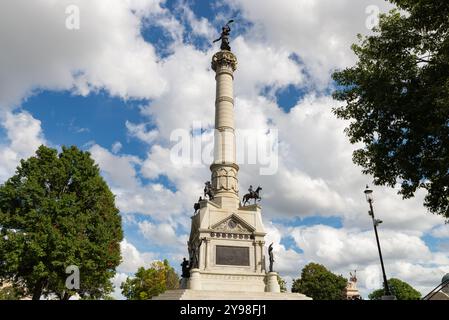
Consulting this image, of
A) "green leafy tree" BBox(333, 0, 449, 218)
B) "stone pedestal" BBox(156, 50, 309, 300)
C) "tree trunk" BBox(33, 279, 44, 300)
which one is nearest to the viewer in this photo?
"green leafy tree" BBox(333, 0, 449, 218)

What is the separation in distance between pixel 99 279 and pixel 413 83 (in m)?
25.4

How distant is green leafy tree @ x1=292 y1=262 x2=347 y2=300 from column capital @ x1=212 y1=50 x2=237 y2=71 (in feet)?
139

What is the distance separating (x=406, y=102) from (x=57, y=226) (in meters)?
23.3

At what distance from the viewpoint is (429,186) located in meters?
14.7

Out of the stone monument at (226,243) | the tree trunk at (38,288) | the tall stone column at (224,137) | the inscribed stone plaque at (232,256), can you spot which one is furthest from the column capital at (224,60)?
the tree trunk at (38,288)

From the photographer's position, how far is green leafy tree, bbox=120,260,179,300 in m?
51.6

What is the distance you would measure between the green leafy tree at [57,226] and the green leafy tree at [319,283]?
141 ft

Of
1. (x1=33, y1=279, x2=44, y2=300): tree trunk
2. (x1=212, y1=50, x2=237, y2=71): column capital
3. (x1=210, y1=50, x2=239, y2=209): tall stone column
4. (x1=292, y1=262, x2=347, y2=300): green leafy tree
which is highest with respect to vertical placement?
(x1=212, y1=50, x2=237, y2=71): column capital

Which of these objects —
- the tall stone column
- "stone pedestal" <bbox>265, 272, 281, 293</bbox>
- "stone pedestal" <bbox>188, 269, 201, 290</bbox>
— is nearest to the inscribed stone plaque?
"stone pedestal" <bbox>265, 272, 281, 293</bbox>

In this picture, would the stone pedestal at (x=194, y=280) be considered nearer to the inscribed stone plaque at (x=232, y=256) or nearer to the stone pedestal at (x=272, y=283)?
the inscribed stone plaque at (x=232, y=256)

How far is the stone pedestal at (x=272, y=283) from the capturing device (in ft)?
88.9

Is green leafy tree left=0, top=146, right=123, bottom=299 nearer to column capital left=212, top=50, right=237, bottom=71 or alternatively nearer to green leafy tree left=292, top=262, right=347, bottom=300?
column capital left=212, top=50, right=237, bottom=71
